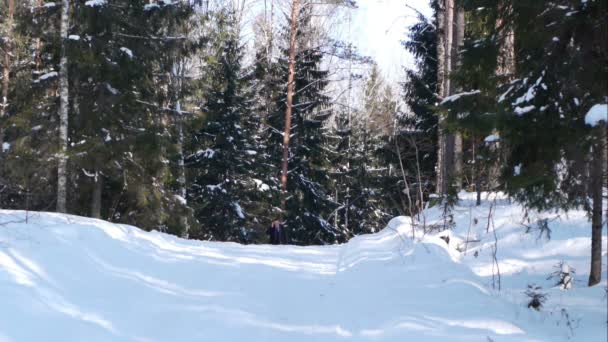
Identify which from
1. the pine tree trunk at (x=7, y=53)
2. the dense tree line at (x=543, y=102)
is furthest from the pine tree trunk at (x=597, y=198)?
the pine tree trunk at (x=7, y=53)

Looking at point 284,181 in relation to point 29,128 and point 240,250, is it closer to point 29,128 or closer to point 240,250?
point 29,128

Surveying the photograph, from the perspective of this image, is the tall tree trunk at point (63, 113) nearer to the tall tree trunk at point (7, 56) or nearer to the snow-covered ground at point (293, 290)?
the snow-covered ground at point (293, 290)

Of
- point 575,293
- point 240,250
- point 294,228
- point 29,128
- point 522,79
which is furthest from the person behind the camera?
point 294,228

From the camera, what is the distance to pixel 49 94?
53.9 ft

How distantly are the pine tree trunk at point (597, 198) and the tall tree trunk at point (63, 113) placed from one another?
1352 centimetres

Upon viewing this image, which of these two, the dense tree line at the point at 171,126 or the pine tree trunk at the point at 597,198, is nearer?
the pine tree trunk at the point at 597,198

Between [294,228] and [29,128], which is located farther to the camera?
[294,228]

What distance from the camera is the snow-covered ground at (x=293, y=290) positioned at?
510 cm

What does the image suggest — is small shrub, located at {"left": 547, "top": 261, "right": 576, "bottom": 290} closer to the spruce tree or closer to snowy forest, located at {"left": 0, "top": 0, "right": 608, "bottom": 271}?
snowy forest, located at {"left": 0, "top": 0, "right": 608, "bottom": 271}

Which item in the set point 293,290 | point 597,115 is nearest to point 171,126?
point 293,290

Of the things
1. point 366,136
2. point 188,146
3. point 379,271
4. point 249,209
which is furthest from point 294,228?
point 379,271

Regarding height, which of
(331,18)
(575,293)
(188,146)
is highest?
(331,18)

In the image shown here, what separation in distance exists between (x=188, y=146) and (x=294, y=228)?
695cm

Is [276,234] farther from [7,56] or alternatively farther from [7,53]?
[7,56]
